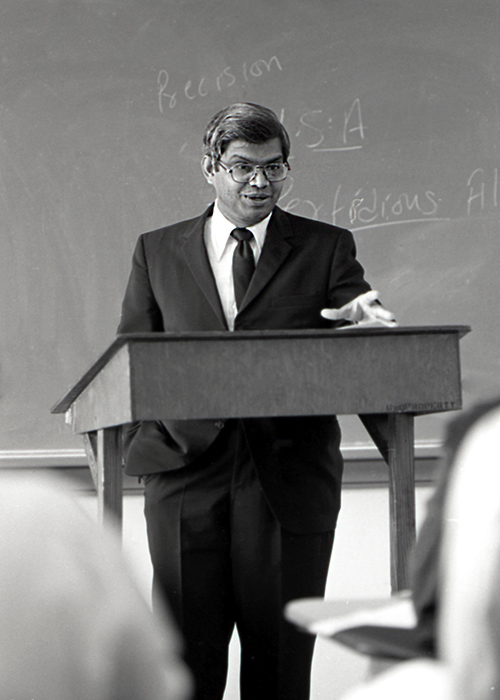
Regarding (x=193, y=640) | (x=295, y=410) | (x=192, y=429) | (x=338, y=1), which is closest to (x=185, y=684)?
(x=295, y=410)

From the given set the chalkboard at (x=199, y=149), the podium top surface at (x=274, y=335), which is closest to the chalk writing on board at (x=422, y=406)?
the podium top surface at (x=274, y=335)

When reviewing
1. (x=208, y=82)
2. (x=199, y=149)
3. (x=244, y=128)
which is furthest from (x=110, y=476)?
(x=208, y=82)

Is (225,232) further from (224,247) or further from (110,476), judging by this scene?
(110,476)

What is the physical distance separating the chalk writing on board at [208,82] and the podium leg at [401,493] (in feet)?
5.58

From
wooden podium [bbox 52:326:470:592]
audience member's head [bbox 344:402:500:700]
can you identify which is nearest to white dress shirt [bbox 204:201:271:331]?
wooden podium [bbox 52:326:470:592]

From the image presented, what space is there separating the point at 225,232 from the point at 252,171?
0.59 ft

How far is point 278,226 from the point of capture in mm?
2117

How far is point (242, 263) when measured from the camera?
2.06 meters

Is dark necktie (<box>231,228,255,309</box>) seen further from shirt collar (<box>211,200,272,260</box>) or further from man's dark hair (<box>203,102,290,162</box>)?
man's dark hair (<box>203,102,290,162</box>)

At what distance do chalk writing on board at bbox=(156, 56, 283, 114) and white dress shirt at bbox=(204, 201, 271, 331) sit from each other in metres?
1.02

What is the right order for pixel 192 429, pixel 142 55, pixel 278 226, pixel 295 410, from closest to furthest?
pixel 295 410 → pixel 192 429 → pixel 278 226 → pixel 142 55

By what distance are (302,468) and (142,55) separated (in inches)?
64.4

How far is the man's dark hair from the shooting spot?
1.99m

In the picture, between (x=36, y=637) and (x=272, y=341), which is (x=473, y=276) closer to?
(x=272, y=341)
